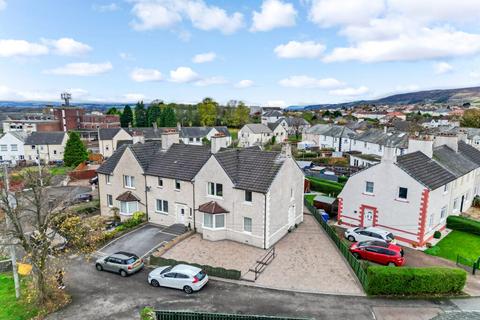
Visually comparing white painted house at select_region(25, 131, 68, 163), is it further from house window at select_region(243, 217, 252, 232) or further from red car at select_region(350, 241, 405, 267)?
red car at select_region(350, 241, 405, 267)

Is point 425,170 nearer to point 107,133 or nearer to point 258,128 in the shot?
point 258,128

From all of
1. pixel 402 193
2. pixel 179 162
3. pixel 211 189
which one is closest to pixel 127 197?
pixel 179 162

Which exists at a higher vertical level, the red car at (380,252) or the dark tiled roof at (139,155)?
the dark tiled roof at (139,155)

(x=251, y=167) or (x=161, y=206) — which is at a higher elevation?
(x=251, y=167)

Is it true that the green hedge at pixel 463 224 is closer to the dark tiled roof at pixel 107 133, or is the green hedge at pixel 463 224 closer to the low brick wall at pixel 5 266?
the low brick wall at pixel 5 266

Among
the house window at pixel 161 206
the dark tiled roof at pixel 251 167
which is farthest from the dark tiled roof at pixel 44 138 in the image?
the dark tiled roof at pixel 251 167

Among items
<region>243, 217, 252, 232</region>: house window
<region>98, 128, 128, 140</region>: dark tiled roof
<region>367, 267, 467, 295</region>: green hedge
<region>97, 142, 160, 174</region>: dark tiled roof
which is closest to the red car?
<region>367, 267, 467, 295</region>: green hedge
